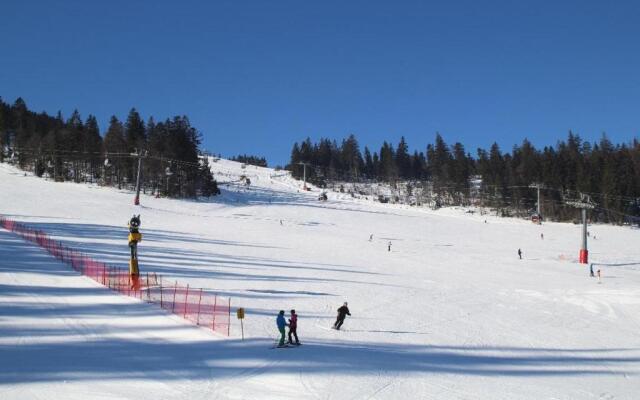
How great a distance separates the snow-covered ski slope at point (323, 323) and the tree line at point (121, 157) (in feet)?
107

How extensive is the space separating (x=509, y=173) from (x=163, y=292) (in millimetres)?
113483

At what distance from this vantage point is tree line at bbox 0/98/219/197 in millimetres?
85500

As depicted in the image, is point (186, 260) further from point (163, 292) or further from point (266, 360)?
point (266, 360)

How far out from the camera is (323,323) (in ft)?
67.6

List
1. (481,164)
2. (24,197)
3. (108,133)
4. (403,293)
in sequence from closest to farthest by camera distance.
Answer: (403,293)
(24,197)
(108,133)
(481,164)

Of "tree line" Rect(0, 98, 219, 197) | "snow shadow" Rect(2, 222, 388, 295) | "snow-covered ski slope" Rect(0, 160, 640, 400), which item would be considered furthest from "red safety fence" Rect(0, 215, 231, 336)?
"tree line" Rect(0, 98, 219, 197)

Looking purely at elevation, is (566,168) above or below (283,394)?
above

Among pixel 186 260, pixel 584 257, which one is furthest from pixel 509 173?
pixel 186 260

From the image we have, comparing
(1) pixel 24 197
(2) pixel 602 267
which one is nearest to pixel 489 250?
(2) pixel 602 267

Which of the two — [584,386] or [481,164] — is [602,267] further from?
[481,164]

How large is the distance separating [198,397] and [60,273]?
1668 cm

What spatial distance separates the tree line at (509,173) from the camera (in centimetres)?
9975

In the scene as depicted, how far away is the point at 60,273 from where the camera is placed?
83.0 ft

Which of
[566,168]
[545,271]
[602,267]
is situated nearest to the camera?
[545,271]
